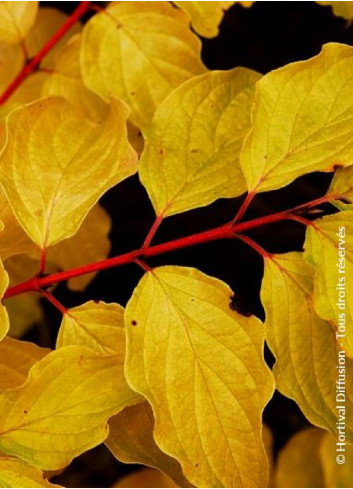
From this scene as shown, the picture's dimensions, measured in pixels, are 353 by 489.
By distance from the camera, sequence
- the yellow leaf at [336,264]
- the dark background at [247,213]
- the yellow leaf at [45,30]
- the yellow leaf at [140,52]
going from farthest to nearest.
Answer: the dark background at [247,213]
the yellow leaf at [45,30]
the yellow leaf at [140,52]
the yellow leaf at [336,264]

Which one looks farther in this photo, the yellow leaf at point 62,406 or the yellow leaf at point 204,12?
the yellow leaf at point 204,12

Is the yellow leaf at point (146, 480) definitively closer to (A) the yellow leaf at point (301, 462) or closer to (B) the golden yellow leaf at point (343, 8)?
(A) the yellow leaf at point (301, 462)

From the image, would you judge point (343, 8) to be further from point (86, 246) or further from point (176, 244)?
point (86, 246)

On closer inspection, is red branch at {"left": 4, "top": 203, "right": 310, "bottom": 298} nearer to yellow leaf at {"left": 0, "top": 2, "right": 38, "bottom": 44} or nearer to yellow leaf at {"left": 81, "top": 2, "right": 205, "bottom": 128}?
yellow leaf at {"left": 81, "top": 2, "right": 205, "bottom": 128}

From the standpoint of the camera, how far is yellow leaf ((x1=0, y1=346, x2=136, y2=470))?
2.52ft

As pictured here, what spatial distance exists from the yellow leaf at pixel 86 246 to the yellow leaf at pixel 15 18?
29 centimetres

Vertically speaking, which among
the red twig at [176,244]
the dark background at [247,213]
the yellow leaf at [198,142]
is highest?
the yellow leaf at [198,142]

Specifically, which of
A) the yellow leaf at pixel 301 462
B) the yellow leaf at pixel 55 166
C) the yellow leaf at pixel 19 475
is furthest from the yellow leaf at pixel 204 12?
the yellow leaf at pixel 301 462

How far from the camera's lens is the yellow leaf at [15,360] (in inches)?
34.0

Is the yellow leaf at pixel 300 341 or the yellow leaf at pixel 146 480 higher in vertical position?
the yellow leaf at pixel 300 341

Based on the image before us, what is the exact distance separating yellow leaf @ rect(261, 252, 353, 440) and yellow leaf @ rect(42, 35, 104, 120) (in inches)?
17.1

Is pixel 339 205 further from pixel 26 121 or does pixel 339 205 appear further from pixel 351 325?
pixel 26 121

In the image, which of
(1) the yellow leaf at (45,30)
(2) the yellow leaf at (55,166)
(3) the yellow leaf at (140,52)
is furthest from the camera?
(1) the yellow leaf at (45,30)

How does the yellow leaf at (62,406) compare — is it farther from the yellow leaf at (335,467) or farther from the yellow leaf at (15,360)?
the yellow leaf at (335,467)
